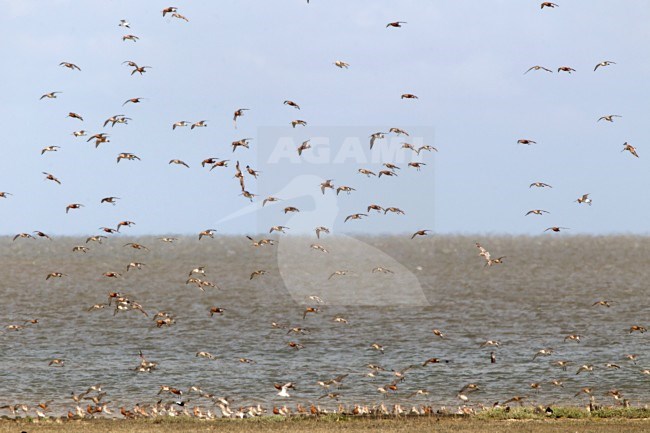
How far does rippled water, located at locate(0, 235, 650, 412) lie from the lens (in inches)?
1474

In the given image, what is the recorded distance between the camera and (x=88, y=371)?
41281 millimetres

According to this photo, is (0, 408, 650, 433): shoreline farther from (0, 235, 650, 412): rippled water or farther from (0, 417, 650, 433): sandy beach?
(0, 235, 650, 412): rippled water

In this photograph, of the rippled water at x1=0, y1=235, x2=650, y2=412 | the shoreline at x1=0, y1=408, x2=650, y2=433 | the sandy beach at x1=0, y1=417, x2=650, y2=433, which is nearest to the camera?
the sandy beach at x1=0, y1=417, x2=650, y2=433

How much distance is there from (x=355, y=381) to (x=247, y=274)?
6737cm

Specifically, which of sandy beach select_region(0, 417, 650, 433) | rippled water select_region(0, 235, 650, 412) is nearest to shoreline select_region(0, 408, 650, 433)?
sandy beach select_region(0, 417, 650, 433)

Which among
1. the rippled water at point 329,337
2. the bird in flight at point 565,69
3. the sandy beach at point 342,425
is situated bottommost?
the sandy beach at point 342,425

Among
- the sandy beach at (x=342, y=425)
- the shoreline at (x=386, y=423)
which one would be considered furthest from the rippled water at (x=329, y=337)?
the sandy beach at (x=342, y=425)

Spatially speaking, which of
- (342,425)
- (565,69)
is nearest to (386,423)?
(342,425)

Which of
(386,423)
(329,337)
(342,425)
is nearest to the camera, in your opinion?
(342,425)

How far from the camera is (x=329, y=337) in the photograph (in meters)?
52.4

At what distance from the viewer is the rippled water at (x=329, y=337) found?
37438 mm

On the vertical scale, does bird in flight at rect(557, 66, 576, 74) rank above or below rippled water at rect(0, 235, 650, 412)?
above

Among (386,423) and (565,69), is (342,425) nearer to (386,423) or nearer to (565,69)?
(386,423)

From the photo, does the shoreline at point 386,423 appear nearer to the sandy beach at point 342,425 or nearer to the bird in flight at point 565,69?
the sandy beach at point 342,425
